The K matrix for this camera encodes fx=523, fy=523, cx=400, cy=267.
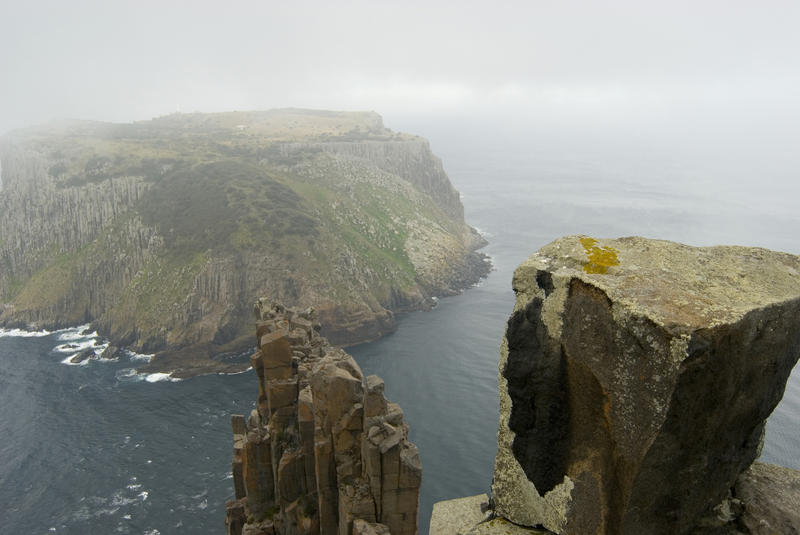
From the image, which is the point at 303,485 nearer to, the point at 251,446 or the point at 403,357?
the point at 251,446

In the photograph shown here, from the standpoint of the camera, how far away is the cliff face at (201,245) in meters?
113

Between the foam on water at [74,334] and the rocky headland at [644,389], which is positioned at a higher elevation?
the rocky headland at [644,389]

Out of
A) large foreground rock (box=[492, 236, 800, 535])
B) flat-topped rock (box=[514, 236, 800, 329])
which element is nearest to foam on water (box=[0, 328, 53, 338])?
large foreground rock (box=[492, 236, 800, 535])

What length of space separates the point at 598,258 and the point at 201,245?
125473 millimetres

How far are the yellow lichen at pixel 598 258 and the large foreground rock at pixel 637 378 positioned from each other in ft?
0.09

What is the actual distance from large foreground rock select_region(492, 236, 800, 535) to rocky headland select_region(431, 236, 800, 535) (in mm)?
17

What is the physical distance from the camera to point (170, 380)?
95188mm

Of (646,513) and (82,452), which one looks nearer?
(646,513)

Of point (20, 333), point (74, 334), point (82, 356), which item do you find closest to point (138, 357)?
point (82, 356)

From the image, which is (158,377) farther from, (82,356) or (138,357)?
(82,356)

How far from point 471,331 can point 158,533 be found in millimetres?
71057

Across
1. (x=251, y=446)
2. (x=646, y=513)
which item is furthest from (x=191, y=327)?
(x=646, y=513)

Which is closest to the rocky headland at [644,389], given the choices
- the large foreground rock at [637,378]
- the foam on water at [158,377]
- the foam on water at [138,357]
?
the large foreground rock at [637,378]

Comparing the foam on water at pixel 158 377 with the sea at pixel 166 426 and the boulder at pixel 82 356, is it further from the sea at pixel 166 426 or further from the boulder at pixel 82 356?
the boulder at pixel 82 356
